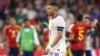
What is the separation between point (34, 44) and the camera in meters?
15.4

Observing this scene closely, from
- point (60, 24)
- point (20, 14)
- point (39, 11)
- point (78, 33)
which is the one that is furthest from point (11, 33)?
point (60, 24)

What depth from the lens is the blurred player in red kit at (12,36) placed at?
619 inches

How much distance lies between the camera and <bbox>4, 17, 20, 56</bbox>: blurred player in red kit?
15711 mm

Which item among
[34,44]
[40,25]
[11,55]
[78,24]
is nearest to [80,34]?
[78,24]

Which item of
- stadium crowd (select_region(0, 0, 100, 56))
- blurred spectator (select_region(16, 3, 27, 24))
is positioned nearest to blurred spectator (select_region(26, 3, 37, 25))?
stadium crowd (select_region(0, 0, 100, 56))

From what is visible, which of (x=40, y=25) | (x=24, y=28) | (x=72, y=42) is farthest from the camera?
(x=40, y=25)

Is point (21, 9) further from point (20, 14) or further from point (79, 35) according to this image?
point (79, 35)

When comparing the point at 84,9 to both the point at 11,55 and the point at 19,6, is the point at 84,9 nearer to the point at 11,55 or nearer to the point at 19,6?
the point at 19,6

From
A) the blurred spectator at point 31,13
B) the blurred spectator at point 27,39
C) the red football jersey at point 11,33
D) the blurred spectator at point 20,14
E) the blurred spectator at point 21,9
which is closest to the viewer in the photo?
the blurred spectator at point 27,39

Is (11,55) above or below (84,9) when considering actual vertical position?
below

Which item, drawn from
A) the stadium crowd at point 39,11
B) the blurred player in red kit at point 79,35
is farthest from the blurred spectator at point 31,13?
the blurred player in red kit at point 79,35

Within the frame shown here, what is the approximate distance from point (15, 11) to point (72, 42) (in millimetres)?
8086

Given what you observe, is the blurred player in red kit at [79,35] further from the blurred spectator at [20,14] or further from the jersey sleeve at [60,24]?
the blurred spectator at [20,14]

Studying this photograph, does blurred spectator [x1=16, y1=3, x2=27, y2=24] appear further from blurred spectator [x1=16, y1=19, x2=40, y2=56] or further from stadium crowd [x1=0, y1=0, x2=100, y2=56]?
blurred spectator [x1=16, y1=19, x2=40, y2=56]
